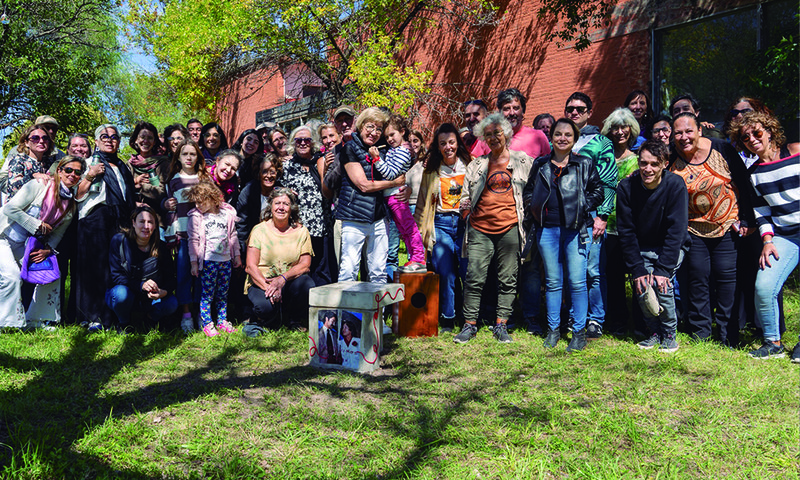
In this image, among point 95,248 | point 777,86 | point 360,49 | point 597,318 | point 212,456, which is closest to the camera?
point 212,456

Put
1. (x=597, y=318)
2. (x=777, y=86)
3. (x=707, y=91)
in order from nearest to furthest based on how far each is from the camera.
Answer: (x=597, y=318) → (x=777, y=86) → (x=707, y=91)

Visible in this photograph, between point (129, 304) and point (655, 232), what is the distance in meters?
4.84

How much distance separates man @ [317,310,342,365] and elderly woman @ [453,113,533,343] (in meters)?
1.26

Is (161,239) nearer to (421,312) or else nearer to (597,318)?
(421,312)

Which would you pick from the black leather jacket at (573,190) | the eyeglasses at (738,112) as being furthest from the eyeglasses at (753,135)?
the black leather jacket at (573,190)

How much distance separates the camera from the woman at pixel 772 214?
4555mm

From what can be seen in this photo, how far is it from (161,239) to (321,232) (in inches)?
64.7

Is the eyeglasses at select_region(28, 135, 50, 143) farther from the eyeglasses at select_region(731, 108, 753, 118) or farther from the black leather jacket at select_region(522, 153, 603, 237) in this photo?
the eyeglasses at select_region(731, 108, 753, 118)

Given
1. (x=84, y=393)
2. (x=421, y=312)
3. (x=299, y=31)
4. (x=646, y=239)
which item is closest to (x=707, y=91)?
(x=646, y=239)

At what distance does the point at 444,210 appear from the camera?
5.66 meters

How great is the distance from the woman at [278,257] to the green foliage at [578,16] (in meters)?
6.83

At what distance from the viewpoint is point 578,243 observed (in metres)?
4.96

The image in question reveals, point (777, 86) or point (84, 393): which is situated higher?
point (777, 86)

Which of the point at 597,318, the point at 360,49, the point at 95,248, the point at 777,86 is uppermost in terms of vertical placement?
the point at 360,49
